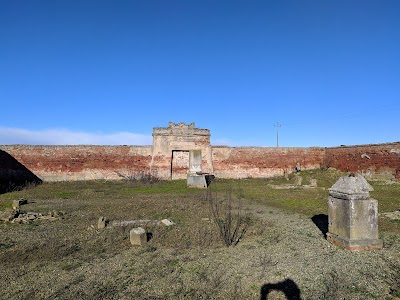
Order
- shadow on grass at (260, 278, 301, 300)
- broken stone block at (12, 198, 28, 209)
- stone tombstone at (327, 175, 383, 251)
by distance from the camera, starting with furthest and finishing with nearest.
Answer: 1. broken stone block at (12, 198, 28, 209)
2. stone tombstone at (327, 175, 383, 251)
3. shadow on grass at (260, 278, 301, 300)

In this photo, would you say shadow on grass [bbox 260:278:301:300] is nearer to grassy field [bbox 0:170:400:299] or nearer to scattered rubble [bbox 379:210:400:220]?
grassy field [bbox 0:170:400:299]

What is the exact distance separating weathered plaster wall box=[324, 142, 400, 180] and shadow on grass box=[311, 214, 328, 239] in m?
12.1

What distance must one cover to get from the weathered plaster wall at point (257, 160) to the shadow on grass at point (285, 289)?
1750 cm

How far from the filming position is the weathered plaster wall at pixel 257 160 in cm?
2214

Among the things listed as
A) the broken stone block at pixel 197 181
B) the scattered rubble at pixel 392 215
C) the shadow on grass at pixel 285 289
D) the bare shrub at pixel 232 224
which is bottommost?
the shadow on grass at pixel 285 289

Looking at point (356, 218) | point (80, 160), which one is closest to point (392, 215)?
point (356, 218)

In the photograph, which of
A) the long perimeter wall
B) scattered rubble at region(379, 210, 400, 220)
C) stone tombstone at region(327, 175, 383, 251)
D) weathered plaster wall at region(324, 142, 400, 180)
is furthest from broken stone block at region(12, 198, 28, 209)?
weathered plaster wall at region(324, 142, 400, 180)

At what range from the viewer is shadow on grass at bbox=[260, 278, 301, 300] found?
4.03 m

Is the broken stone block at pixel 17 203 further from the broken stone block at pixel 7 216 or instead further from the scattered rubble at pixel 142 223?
the scattered rubble at pixel 142 223

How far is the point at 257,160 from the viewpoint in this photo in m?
22.6

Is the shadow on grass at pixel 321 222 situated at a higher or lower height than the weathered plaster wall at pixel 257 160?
lower

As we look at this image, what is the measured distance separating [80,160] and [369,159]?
1942 cm

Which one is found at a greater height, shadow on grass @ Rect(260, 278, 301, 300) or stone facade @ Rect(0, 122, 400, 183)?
stone facade @ Rect(0, 122, 400, 183)

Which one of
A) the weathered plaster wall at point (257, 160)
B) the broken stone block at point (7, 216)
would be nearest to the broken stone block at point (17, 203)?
the broken stone block at point (7, 216)
